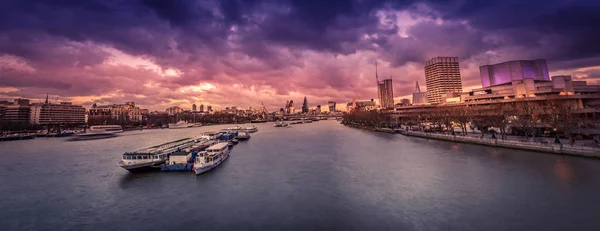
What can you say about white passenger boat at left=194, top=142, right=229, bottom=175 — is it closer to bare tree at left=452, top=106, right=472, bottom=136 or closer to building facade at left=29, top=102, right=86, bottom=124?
bare tree at left=452, top=106, right=472, bottom=136

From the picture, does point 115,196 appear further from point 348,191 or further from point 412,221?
point 412,221

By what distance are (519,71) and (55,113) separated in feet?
923

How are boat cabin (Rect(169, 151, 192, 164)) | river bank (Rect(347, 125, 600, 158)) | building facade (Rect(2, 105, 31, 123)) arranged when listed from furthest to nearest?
building facade (Rect(2, 105, 31, 123)) < boat cabin (Rect(169, 151, 192, 164)) < river bank (Rect(347, 125, 600, 158))

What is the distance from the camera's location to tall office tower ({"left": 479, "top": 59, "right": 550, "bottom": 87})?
10681 cm

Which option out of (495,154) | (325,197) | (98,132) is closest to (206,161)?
(325,197)

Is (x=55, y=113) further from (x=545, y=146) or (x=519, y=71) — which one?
(x=519, y=71)

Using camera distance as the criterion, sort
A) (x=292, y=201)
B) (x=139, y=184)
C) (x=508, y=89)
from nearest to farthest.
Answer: (x=292, y=201), (x=139, y=184), (x=508, y=89)

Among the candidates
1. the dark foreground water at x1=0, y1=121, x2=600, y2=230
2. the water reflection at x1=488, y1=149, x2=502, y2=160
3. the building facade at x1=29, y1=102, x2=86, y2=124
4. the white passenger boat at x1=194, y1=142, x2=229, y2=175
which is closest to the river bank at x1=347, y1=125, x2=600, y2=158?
the dark foreground water at x1=0, y1=121, x2=600, y2=230

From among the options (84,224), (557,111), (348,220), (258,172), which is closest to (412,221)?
(348,220)

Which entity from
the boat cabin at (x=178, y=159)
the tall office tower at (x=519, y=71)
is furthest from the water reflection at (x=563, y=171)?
the tall office tower at (x=519, y=71)

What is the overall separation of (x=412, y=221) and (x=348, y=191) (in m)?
7.25

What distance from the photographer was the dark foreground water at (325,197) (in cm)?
1611

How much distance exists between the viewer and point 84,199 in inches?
896

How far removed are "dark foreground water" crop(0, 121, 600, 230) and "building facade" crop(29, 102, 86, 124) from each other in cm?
19144
